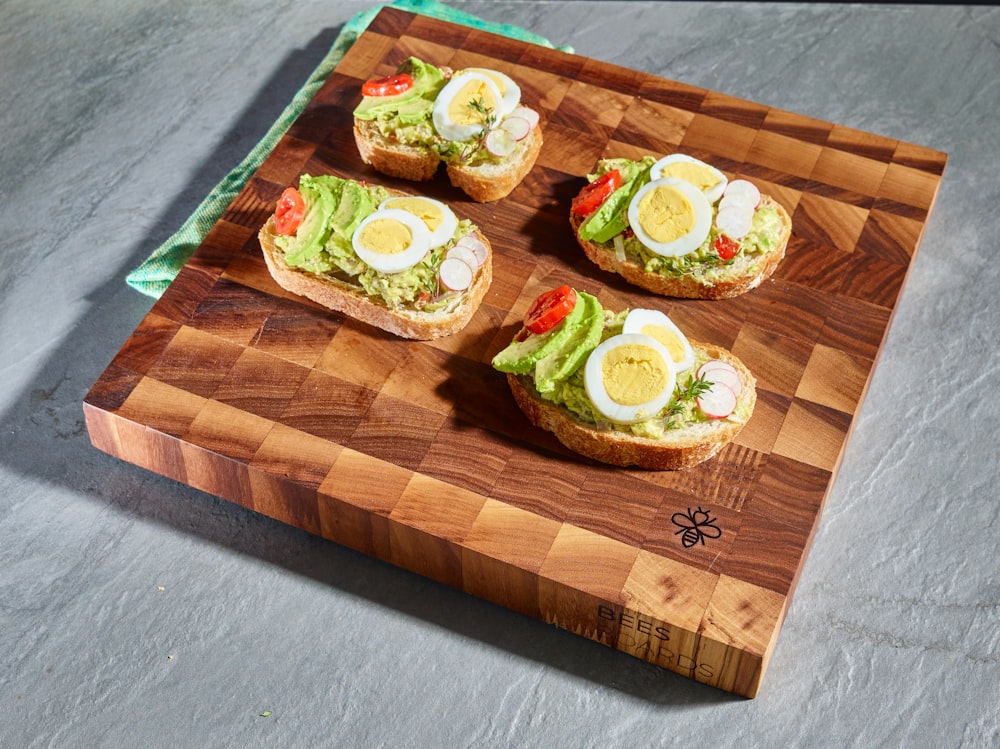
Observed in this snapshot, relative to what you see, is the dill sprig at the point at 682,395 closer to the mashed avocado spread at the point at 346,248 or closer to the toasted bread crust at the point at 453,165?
the mashed avocado spread at the point at 346,248

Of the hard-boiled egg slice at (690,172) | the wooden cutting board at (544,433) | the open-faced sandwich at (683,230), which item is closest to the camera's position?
the wooden cutting board at (544,433)

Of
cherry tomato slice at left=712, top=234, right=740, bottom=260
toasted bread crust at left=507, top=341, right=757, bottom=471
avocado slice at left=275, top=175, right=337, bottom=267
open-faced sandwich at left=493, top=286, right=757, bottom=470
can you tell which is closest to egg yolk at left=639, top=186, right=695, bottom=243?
cherry tomato slice at left=712, top=234, right=740, bottom=260

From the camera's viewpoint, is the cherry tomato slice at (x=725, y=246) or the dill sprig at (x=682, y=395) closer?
the dill sprig at (x=682, y=395)

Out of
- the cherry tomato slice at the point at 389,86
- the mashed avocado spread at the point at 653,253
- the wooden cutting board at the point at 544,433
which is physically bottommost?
the wooden cutting board at the point at 544,433

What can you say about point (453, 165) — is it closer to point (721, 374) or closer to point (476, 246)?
point (476, 246)

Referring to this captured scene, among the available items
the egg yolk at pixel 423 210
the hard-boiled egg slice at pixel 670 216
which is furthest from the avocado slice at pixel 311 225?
the hard-boiled egg slice at pixel 670 216

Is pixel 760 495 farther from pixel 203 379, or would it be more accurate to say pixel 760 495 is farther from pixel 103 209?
pixel 103 209

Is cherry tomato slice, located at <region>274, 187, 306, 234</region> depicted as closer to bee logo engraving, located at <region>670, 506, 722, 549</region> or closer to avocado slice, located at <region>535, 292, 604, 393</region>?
avocado slice, located at <region>535, 292, 604, 393</region>
